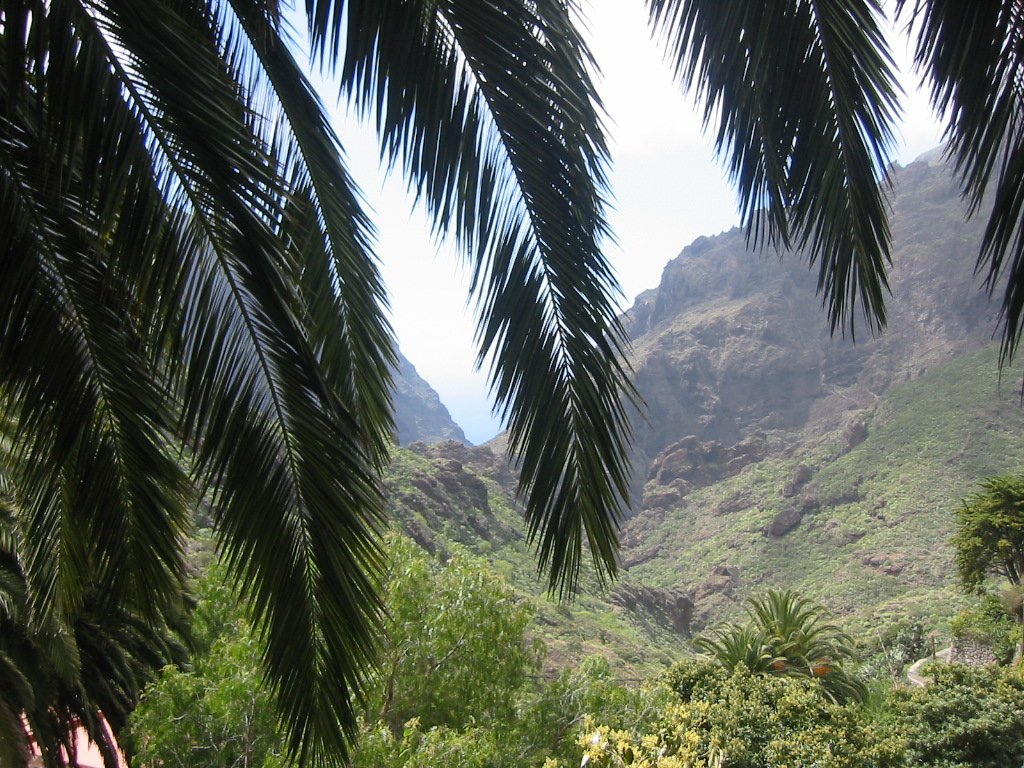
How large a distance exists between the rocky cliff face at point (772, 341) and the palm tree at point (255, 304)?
67514mm

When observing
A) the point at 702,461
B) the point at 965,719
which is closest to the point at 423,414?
the point at 702,461

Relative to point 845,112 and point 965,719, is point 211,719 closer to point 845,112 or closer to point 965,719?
point 845,112

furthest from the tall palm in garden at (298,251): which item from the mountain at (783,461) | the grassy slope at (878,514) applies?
the grassy slope at (878,514)

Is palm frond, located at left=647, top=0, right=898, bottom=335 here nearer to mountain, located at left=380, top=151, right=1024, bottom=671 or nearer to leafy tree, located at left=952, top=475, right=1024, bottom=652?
mountain, located at left=380, top=151, right=1024, bottom=671

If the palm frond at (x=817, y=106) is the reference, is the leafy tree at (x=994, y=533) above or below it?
below

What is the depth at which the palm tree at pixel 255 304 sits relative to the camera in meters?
1.87

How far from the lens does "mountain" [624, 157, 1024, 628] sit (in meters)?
50.2

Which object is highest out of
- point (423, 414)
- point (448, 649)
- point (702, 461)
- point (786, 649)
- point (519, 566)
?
point (423, 414)

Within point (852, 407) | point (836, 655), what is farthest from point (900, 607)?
point (852, 407)

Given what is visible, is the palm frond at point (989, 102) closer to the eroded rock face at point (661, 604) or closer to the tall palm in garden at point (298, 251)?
the tall palm in garden at point (298, 251)

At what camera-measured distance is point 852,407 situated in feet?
261

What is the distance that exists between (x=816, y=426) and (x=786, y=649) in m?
72.8

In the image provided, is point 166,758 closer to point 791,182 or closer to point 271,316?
point 271,316

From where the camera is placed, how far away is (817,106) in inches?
78.4
